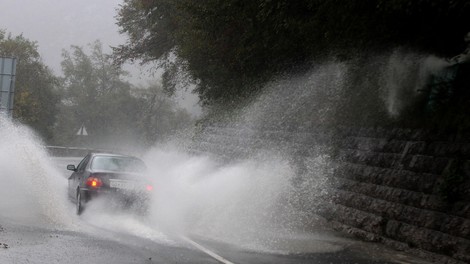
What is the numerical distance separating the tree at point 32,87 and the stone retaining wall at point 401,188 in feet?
171

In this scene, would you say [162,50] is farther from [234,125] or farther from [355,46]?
[355,46]

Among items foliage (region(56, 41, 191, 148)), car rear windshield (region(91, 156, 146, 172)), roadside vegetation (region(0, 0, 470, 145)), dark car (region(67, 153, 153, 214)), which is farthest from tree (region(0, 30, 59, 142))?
dark car (region(67, 153, 153, 214))

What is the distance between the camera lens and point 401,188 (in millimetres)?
10297

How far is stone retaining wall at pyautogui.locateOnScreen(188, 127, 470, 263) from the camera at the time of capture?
896 centimetres

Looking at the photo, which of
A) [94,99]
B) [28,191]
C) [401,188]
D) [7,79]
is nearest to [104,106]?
[94,99]

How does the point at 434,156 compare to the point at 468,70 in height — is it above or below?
below

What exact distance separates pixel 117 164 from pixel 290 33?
491 cm

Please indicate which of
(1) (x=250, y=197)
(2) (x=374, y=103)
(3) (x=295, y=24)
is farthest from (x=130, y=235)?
(2) (x=374, y=103)

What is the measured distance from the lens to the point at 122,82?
93.7 m

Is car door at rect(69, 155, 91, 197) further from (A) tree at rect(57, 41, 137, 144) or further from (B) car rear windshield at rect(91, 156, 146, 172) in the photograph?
(A) tree at rect(57, 41, 137, 144)

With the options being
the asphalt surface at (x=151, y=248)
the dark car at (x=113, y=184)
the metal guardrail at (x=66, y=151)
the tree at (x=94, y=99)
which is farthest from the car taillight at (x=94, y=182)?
the tree at (x=94, y=99)

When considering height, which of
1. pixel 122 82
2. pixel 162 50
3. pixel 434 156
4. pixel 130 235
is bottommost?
pixel 130 235

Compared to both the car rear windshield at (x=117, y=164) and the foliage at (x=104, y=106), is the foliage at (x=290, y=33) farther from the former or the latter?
the foliage at (x=104, y=106)

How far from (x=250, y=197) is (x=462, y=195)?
580 cm
